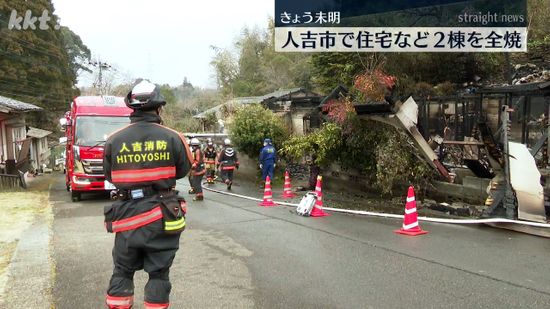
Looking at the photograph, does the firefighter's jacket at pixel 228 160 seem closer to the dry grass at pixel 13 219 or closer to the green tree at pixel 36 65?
the dry grass at pixel 13 219

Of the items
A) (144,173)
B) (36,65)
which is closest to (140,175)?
(144,173)

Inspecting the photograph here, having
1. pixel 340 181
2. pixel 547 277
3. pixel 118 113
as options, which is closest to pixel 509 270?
pixel 547 277

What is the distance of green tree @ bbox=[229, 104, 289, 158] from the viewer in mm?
19516

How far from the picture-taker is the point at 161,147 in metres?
3.88

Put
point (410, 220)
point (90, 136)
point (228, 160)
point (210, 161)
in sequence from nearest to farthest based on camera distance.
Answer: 1. point (410, 220)
2. point (90, 136)
3. point (228, 160)
4. point (210, 161)

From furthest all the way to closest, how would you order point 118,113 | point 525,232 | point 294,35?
point 294,35 < point 118,113 < point 525,232

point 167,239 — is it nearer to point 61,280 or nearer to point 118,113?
point 61,280

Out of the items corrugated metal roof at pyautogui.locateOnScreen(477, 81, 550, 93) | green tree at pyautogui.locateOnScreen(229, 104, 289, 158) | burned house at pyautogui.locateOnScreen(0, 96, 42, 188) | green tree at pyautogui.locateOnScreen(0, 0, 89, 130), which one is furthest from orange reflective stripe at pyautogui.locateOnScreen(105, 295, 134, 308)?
green tree at pyautogui.locateOnScreen(0, 0, 89, 130)

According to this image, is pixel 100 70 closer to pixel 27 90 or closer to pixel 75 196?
pixel 27 90

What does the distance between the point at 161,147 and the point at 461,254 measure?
4.68m

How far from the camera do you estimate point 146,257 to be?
152 inches

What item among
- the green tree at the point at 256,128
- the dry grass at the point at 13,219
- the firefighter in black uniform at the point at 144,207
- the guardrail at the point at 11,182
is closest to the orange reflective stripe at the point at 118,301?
the firefighter in black uniform at the point at 144,207

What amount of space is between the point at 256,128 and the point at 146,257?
1583 centimetres

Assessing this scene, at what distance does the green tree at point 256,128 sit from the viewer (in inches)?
768
